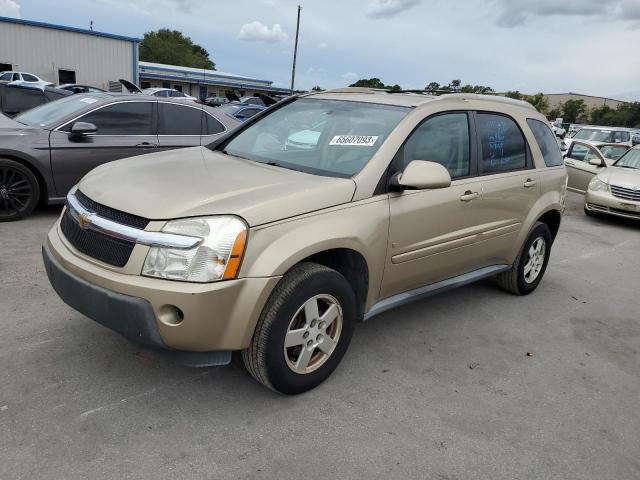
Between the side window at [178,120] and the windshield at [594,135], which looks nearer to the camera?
the side window at [178,120]

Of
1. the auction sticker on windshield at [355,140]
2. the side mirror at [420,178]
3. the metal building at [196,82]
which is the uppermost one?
the auction sticker on windshield at [355,140]

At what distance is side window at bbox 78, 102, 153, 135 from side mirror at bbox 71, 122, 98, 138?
295 millimetres

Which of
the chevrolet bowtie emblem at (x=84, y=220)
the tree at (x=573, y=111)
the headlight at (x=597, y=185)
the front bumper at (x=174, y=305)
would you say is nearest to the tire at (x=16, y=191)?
the chevrolet bowtie emblem at (x=84, y=220)

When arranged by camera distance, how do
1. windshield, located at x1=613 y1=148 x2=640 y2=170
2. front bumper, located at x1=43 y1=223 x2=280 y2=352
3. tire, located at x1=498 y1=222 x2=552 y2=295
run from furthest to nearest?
windshield, located at x1=613 y1=148 x2=640 y2=170, tire, located at x1=498 y1=222 x2=552 y2=295, front bumper, located at x1=43 y1=223 x2=280 y2=352

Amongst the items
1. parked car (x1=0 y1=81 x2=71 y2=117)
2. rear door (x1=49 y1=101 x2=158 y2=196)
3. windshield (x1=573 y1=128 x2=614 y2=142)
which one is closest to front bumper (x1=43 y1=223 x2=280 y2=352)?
rear door (x1=49 y1=101 x2=158 y2=196)

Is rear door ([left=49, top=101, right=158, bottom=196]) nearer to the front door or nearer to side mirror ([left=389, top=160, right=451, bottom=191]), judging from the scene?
the front door

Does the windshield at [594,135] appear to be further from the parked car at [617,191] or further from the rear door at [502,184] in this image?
the rear door at [502,184]

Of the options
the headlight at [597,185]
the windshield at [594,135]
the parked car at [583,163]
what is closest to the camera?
the headlight at [597,185]

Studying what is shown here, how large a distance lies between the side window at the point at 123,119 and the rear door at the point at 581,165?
800 cm

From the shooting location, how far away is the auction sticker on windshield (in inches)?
134

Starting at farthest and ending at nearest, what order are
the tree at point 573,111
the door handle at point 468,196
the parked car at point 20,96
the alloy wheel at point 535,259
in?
the tree at point 573,111 < the parked car at point 20,96 < the alloy wheel at point 535,259 < the door handle at point 468,196

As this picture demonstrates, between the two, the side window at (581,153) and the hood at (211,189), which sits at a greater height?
the hood at (211,189)

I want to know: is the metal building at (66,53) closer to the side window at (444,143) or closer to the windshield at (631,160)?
the windshield at (631,160)

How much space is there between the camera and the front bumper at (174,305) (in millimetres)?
2455
